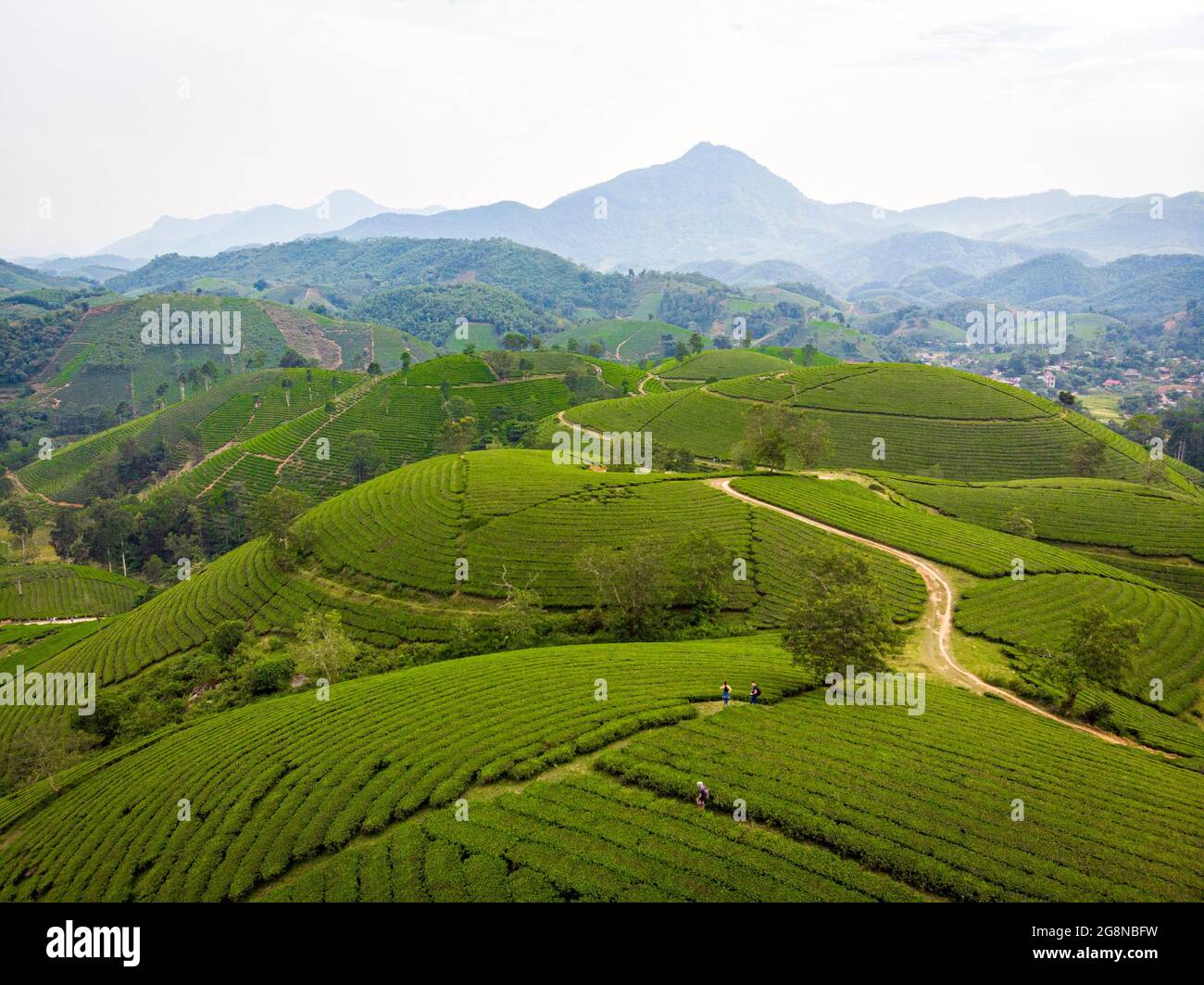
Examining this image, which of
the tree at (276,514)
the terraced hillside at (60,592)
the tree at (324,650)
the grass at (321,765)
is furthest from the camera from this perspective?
the terraced hillside at (60,592)

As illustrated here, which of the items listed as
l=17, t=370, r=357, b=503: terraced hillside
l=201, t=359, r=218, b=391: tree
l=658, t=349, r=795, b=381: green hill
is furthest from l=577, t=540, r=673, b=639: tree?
l=201, t=359, r=218, b=391: tree

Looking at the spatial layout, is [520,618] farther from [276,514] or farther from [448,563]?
[276,514]

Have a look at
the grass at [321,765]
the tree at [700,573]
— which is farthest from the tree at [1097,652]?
the tree at [700,573]

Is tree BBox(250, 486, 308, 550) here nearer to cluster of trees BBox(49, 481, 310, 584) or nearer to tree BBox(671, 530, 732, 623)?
cluster of trees BBox(49, 481, 310, 584)

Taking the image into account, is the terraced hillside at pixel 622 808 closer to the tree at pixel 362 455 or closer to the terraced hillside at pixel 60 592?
the terraced hillside at pixel 60 592

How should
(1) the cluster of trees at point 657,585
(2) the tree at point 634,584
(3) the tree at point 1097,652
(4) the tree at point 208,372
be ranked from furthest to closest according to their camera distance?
(4) the tree at point 208,372, (1) the cluster of trees at point 657,585, (2) the tree at point 634,584, (3) the tree at point 1097,652
